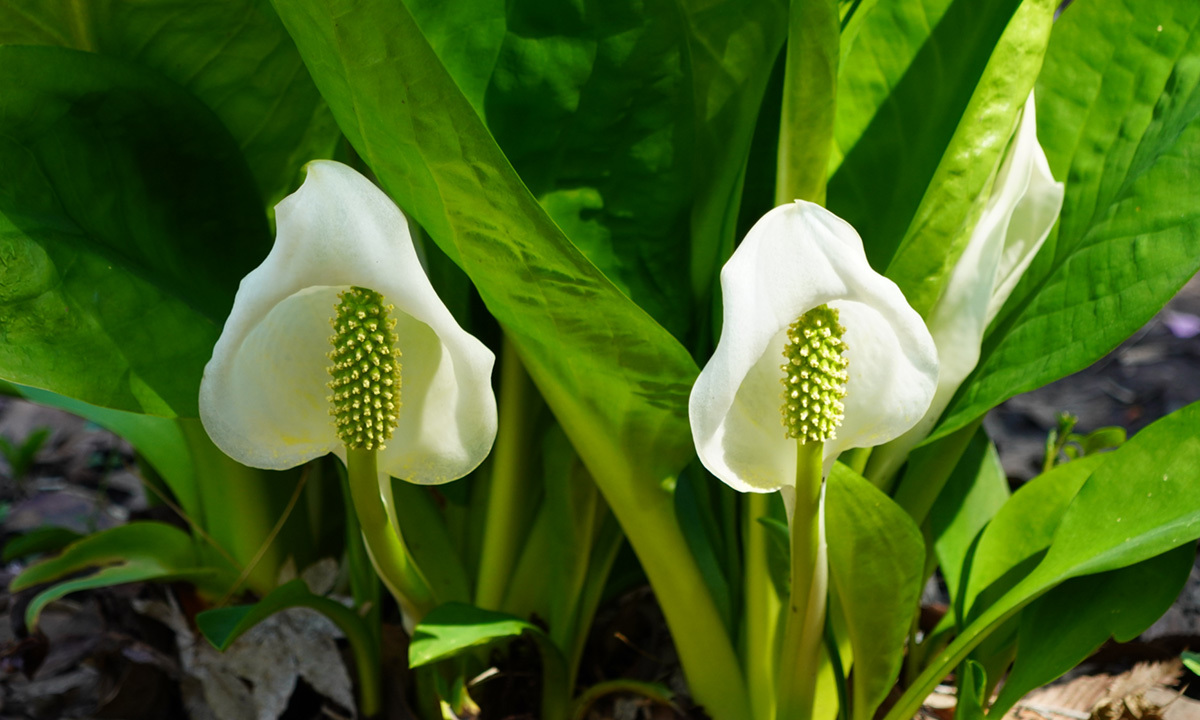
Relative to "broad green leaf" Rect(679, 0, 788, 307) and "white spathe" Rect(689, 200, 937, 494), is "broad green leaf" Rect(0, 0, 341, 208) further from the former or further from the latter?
"white spathe" Rect(689, 200, 937, 494)

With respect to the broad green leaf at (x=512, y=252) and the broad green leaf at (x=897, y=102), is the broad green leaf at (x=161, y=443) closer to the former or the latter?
the broad green leaf at (x=512, y=252)

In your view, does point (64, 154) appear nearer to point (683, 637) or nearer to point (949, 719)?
point (683, 637)

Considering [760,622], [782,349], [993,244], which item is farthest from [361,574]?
[993,244]

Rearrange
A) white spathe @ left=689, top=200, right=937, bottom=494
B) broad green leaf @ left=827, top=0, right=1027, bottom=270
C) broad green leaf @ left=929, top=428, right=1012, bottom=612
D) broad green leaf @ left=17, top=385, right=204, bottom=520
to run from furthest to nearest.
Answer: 1. broad green leaf @ left=17, top=385, right=204, bottom=520
2. broad green leaf @ left=929, top=428, right=1012, bottom=612
3. broad green leaf @ left=827, top=0, right=1027, bottom=270
4. white spathe @ left=689, top=200, right=937, bottom=494

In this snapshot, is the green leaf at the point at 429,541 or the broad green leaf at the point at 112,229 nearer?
the broad green leaf at the point at 112,229

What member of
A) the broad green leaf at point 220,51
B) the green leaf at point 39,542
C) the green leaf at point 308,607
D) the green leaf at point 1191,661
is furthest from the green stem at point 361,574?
the green leaf at point 1191,661

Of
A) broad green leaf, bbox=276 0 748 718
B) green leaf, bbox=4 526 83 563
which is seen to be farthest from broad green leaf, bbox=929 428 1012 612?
green leaf, bbox=4 526 83 563
